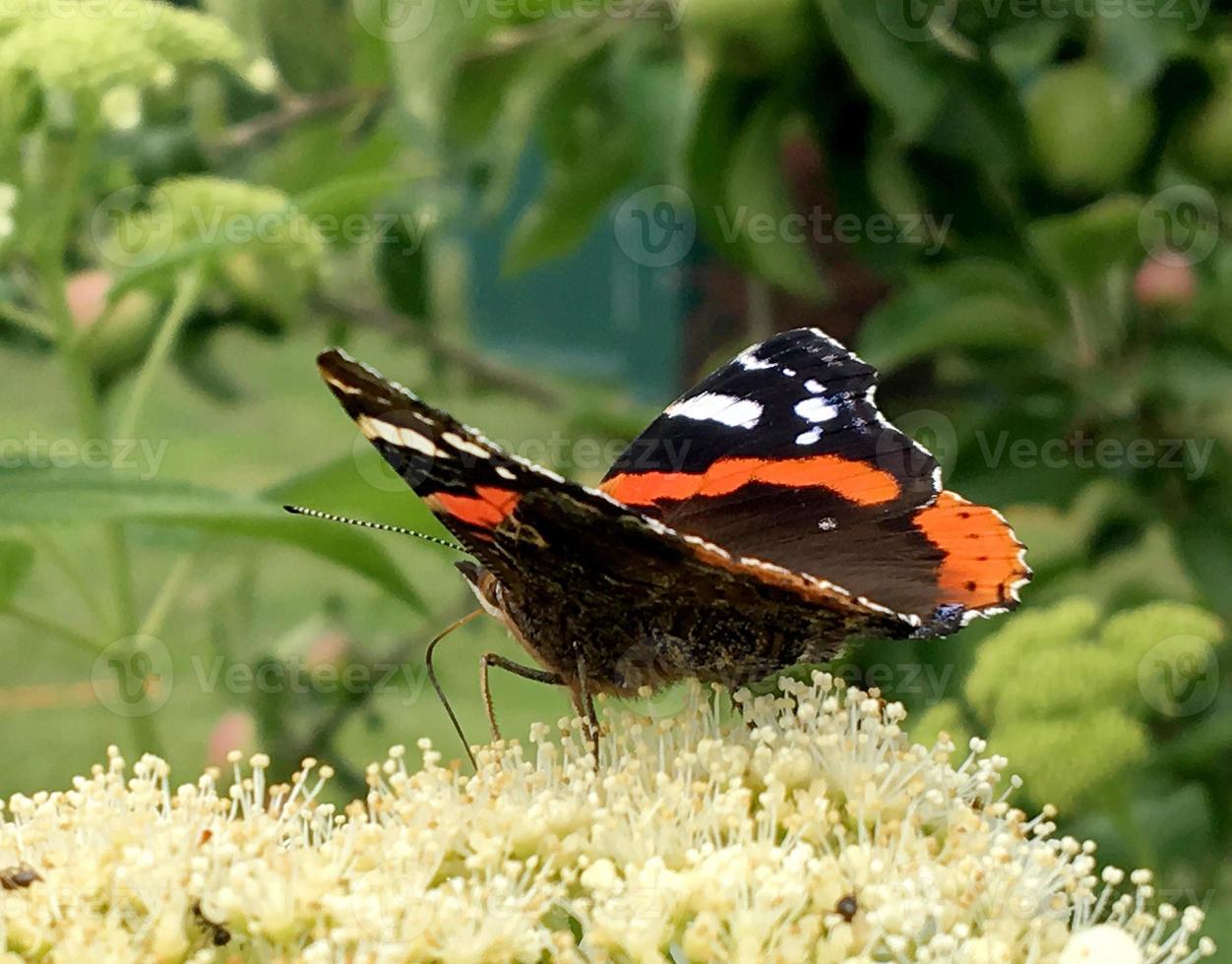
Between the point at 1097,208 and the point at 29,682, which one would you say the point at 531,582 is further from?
the point at 29,682

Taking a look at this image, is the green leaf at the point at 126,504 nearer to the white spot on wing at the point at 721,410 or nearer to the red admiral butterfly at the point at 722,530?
the red admiral butterfly at the point at 722,530

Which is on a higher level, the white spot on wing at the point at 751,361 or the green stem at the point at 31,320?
the green stem at the point at 31,320

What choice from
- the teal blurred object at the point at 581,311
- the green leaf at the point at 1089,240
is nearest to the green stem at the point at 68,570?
the green leaf at the point at 1089,240

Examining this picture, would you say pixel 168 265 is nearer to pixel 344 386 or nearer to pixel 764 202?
pixel 344 386

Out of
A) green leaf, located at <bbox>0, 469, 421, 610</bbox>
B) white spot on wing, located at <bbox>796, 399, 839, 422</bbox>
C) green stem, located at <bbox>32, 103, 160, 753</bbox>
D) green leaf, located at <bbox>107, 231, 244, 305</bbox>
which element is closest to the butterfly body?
white spot on wing, located at <bbox>796, 399, 839, 422</bbox>

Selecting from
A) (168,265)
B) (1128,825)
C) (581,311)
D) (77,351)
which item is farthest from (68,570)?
(581,311)

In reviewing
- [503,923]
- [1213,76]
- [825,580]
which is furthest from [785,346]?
[1213,76]

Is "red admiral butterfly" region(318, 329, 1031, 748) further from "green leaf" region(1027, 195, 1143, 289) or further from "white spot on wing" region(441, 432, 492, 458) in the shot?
"green leaf" region(1027, 195, 1143, 289)
